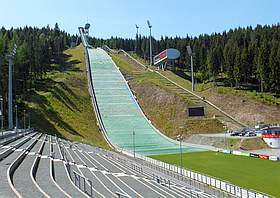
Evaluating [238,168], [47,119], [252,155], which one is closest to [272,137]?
[252,155]

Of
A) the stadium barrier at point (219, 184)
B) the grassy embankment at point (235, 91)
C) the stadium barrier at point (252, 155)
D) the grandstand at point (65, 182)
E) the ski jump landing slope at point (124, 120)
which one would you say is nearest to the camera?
the grandstand at point (65, 182)

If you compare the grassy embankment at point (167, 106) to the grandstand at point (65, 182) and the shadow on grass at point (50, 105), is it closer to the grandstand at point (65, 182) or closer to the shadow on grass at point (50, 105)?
the shadow on grass at point (50, 105)

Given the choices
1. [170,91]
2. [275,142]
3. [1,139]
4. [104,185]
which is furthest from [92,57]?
[104,185]

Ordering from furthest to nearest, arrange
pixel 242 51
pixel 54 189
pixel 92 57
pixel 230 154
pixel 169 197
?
pixel 92 57, pixel 242 51, pixel 230 154, pixel 169 197, pixel 54 189

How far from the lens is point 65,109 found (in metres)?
71.7

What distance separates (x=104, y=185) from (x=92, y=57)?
320 ft

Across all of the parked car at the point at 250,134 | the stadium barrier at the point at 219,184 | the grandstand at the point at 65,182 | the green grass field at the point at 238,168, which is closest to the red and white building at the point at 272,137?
the parked car at the point at 250,134

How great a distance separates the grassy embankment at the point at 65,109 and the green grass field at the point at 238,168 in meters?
16.0

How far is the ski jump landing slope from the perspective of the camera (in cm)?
6088

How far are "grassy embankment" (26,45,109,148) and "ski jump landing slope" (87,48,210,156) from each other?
2.29m

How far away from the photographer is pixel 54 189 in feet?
60.8

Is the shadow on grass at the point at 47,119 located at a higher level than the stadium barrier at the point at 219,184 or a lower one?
higher

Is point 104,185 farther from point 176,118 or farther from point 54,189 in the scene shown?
point 176,118

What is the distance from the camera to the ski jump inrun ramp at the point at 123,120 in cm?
6072
